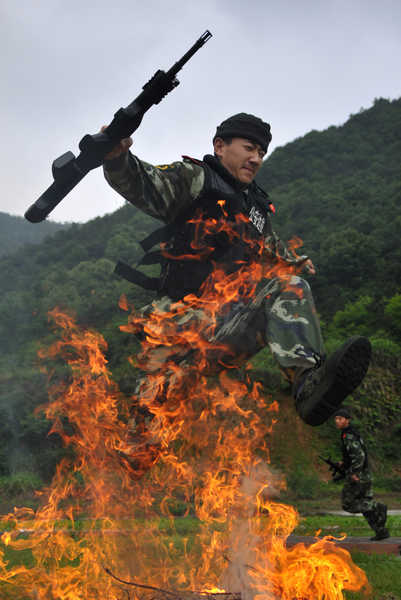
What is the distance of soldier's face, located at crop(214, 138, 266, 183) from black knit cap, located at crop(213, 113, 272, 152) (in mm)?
38

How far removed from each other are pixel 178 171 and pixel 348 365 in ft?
4.96

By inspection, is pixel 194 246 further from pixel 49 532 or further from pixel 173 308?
pixel 49 532

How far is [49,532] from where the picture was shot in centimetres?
445

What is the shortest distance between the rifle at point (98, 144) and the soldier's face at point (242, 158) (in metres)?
0.71

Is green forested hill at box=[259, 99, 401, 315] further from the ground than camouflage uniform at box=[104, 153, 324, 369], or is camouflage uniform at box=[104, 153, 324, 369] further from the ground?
green forested hill at box=[259, 99, 401, 315]

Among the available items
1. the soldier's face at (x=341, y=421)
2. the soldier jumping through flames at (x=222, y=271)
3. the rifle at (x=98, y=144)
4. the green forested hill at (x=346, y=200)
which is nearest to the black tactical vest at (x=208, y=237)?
the soldier jumping through flames at (x=222, y=271)

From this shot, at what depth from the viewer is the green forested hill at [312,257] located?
50.5ft

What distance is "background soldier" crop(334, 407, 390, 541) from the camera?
4.99 m

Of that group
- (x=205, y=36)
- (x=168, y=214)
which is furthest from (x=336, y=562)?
(x=205, y=36)

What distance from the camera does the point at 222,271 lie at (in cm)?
315

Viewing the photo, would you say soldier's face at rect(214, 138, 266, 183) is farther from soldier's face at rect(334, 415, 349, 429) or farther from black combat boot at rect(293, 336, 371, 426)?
soldier's face at rect(334, 415, 349, 429)

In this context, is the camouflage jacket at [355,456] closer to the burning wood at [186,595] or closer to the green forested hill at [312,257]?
the burning wood at [186,595]

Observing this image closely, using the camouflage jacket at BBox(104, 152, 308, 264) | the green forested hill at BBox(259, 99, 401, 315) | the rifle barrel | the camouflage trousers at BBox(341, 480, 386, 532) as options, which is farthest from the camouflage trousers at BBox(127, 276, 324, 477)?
the green forested hill at BBox(259, 99, 401, 315)

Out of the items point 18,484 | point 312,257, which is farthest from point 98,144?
point 312,257
